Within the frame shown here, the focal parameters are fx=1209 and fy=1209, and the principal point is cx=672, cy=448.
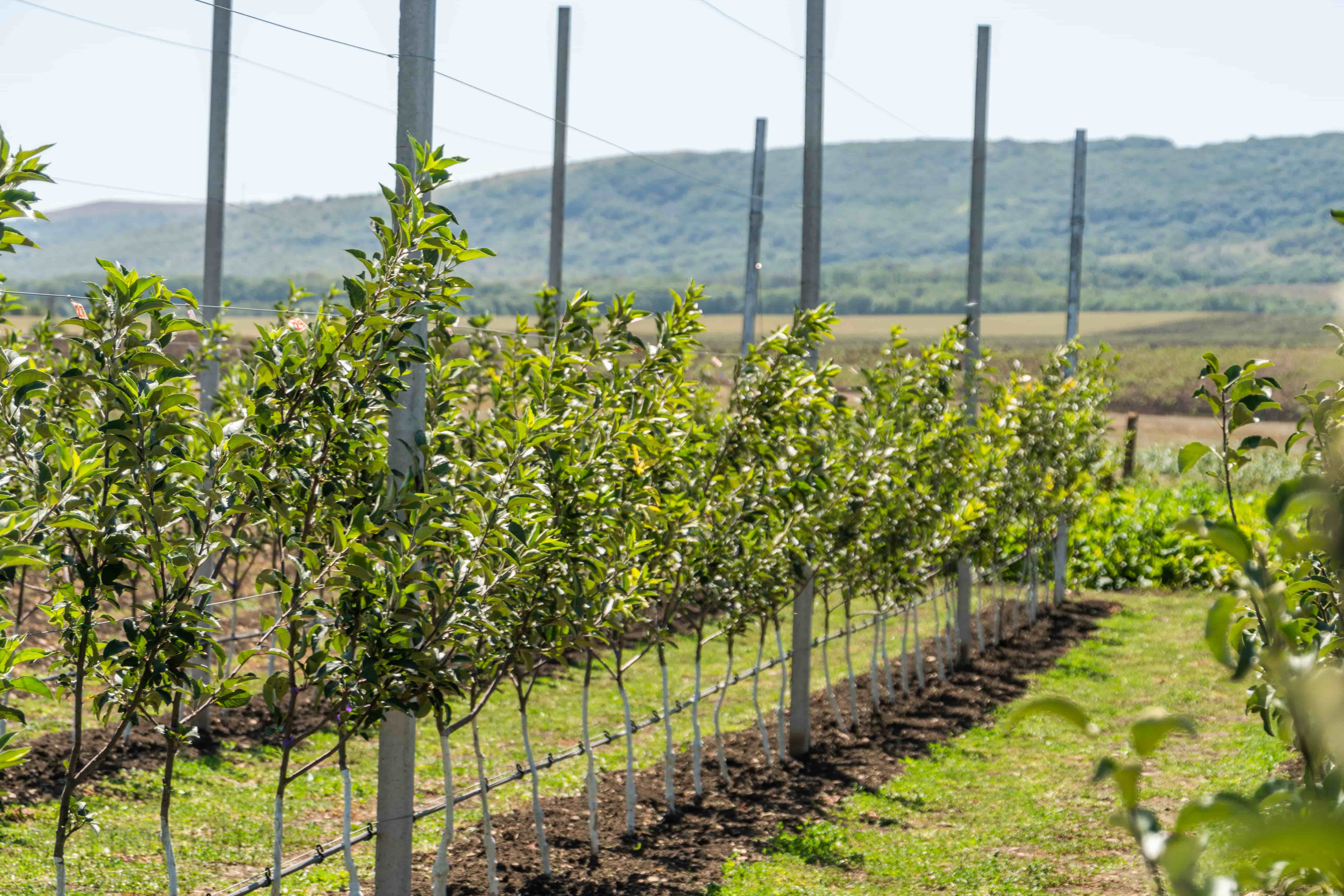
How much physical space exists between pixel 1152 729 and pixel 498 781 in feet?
27.9

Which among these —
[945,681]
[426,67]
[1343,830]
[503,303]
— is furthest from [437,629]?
[503,303]

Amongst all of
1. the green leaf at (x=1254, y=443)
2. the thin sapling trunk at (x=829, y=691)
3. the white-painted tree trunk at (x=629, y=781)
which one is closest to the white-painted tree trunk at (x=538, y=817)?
the white-painted tree trunk at (x=629, y=781)

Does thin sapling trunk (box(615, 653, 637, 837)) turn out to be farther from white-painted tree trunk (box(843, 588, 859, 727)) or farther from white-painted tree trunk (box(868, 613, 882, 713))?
white-painted tree trunk (box(868, 613, 882, 713))

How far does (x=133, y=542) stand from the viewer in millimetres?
4406

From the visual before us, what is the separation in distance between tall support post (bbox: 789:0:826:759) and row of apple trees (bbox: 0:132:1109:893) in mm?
494

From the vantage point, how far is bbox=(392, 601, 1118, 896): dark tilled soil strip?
7.87 m

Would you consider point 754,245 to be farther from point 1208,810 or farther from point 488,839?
point 1208,810

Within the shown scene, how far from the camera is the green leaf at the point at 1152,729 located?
148 centimetres

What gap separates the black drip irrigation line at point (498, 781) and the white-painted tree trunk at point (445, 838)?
0.25 ft

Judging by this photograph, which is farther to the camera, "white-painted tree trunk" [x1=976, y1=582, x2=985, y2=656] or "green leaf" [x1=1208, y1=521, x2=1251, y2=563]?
"white-painted tree trunk" [x1=976, y1=582, x2=985, y2=656]

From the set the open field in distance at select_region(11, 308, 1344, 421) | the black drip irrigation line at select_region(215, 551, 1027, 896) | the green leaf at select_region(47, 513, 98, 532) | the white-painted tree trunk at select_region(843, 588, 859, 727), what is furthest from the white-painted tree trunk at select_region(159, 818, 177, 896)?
the open field in distance at select_region(11, 308, 1344, 421)

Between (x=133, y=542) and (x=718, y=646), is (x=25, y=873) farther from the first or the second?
(x=718, y=646)

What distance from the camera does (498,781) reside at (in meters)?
9.45

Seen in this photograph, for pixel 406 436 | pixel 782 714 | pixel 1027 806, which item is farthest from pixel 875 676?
pixel 406 436
